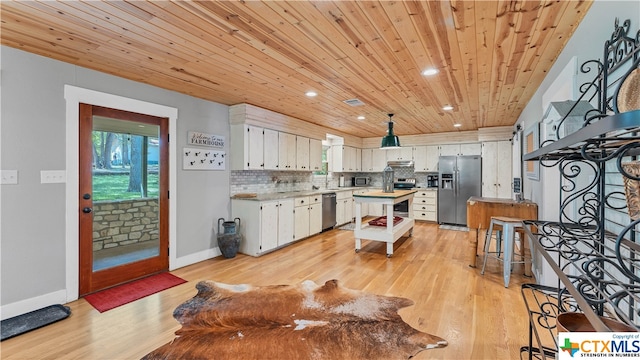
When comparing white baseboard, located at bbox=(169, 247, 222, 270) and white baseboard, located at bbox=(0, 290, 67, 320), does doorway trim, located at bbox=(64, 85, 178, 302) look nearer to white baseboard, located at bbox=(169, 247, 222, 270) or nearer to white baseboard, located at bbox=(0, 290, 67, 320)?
white baseboard, located at bbox=(0, 290, 67, 320)

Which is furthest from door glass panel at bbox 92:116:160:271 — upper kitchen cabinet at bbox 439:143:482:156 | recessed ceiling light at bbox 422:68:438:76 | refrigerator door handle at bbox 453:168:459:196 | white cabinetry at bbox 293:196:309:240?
upper kitchen cabinet at bbox 439:143:482:156

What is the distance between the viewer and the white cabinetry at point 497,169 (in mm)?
6305

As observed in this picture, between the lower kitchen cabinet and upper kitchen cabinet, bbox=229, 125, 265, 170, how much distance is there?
598 millimetres

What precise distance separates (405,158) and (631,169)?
6.92 metres

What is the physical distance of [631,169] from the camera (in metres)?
0.85

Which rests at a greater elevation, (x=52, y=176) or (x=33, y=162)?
(x=33, y=162)

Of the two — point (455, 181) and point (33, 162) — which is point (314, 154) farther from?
point (33, 162)

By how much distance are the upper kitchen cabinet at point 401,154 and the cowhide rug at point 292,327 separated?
5260 mm

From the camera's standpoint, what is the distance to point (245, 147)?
4.41 metres

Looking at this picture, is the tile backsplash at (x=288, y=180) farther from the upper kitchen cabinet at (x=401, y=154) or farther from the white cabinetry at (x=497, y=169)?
the white cabinetry at (x=497, y=169)

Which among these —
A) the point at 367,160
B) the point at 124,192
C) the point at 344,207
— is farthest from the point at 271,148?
the point at 367,160

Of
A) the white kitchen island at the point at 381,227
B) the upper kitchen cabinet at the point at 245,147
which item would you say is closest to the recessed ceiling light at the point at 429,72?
the white kitchen island at the point at 381,227

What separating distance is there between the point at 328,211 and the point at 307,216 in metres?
0.80

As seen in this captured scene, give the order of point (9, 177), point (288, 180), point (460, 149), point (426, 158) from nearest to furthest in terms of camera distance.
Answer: point (9, 177), point (288, 180), point (460, 149), point (426, 158)
